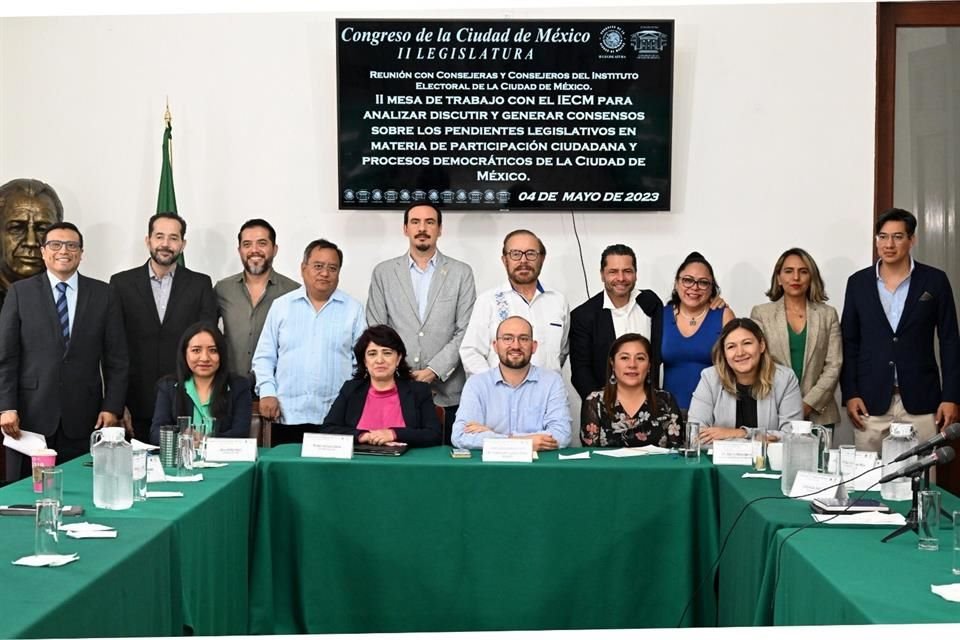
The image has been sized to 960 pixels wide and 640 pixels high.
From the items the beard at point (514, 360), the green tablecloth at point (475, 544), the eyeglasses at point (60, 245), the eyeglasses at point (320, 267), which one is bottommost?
the green tablecloth at point (475, 544)

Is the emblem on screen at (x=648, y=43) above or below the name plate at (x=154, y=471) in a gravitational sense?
above

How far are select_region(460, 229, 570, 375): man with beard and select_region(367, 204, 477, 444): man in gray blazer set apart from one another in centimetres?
22

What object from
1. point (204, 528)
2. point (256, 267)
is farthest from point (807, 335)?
point (204, 528)

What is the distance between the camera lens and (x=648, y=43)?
5797 millimetres

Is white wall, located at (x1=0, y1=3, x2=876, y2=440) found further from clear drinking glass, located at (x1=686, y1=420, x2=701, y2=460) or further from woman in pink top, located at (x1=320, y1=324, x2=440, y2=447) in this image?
clear drinking glass, located at (x1=686, y1=420, x2=701, y2=460)

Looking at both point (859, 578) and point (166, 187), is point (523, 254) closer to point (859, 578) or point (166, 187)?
point (166, 187)

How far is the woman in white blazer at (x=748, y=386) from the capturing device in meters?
4.17

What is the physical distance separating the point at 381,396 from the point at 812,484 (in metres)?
1.68

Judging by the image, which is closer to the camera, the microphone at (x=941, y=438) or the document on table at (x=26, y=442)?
the microphone at (x=941, y=438)

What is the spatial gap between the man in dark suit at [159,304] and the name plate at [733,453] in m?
2.38

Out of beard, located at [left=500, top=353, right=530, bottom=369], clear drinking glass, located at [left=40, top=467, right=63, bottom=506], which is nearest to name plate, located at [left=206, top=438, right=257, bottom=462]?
beard, located at [left=500, top=353, right=530, bottom=369]

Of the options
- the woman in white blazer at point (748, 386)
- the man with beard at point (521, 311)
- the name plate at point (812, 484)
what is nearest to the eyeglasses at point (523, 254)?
the man with beard at point (521, 311)

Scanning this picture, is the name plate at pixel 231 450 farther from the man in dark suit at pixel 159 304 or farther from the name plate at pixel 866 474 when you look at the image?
the name plate at pixel 866 474

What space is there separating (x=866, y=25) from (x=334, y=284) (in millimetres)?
3095
